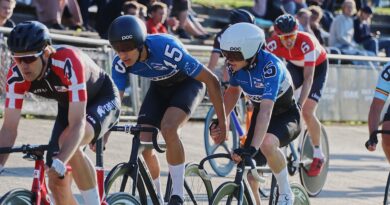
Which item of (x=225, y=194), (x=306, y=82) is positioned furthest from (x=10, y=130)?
(x=306, y=82)

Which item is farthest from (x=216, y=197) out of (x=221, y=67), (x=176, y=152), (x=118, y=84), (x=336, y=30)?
(x=336, y=30)

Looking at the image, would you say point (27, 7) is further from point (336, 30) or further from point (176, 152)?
point (176, 152)

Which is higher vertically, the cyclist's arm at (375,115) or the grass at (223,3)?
the cyclist's arm at (375,115)

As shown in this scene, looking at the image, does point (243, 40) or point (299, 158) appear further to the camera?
point (299, 158)

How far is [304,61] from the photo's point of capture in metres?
11.9

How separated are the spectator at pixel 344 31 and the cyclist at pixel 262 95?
10512 mm

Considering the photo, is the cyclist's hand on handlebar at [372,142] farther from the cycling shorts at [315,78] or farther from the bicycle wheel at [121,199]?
the cycling shorts at [315,78]

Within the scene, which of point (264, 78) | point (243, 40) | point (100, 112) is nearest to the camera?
point (100, 112)

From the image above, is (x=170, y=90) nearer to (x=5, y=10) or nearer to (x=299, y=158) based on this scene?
(x=299, y=158)

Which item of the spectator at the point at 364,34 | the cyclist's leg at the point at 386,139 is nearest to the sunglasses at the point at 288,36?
the cyclist's leg at the point at 386,139

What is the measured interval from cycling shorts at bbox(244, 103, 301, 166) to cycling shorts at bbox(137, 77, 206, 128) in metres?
0.54

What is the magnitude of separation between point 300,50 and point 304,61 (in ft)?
0.46

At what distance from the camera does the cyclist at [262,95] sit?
838 centimetres

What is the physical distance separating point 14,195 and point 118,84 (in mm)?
2145
